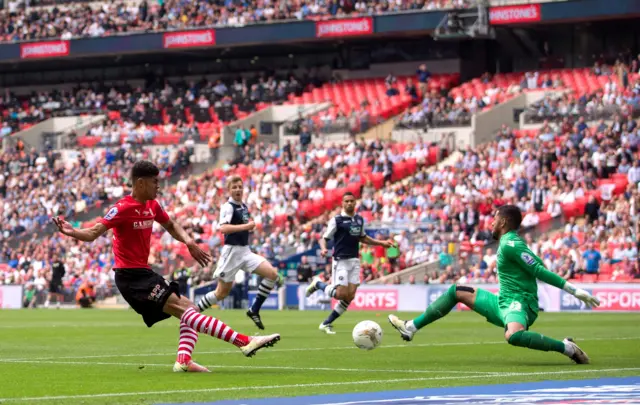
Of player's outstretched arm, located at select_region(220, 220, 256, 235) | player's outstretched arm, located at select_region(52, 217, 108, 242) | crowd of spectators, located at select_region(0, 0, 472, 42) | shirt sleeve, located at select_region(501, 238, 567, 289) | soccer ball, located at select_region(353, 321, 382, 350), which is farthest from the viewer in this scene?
crowd of spectators, located at select_region(0, 0, 472, 42)

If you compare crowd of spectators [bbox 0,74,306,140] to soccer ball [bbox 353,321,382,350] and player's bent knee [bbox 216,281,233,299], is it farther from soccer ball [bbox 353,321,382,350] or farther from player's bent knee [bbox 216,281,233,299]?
soccer ball [bbox 353,321,382,350]

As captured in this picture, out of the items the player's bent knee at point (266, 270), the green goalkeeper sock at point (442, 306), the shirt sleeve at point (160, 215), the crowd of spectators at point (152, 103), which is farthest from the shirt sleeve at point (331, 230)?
the crowd of spectators at point (152, 103)

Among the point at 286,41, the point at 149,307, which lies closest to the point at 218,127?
the point at 286,41

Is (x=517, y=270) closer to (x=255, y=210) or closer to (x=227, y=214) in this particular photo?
(x=227, y=214)

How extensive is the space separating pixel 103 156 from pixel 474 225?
21.3 meters

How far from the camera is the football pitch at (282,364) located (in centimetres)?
1129

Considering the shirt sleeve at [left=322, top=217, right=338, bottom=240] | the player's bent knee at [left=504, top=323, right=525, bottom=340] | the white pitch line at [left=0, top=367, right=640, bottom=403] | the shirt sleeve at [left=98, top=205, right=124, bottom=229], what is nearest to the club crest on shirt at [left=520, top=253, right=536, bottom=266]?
the player's bent knee at [left=504, top=323, right=525, bottom=340]

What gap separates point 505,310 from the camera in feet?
45.9

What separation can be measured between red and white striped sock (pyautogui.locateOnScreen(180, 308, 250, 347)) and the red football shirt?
0.66 meters

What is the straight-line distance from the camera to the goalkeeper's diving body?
13617mm

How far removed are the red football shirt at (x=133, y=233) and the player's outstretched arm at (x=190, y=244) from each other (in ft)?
1.05

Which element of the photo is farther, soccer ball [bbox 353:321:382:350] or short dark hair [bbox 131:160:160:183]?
soccer ball [bbox 353:321:382:350]

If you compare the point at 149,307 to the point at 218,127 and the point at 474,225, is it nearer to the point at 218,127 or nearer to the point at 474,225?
the point at 474,225

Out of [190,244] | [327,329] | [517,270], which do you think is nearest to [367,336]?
[517,270]
